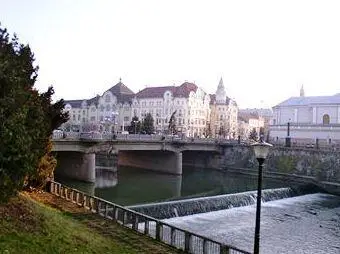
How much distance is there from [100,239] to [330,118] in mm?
89361

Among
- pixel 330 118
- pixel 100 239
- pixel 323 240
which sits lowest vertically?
pixel 323 240

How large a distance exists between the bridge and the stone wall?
102 inches

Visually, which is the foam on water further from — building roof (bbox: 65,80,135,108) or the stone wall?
building roof (bbox: 65,80,135,108)

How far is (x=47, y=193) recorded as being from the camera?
29172 millimetres

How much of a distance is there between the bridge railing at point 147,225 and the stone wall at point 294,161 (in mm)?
44666

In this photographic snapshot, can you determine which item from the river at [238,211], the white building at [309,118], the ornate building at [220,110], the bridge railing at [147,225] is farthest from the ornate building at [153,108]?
the bridge railing at [147,225]

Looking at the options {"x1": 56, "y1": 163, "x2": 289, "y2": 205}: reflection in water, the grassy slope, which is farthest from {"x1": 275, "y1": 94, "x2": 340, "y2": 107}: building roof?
the grassy slope

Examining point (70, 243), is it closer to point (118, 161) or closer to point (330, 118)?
point (118, 161)

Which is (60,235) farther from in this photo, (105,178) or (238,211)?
(105,178)

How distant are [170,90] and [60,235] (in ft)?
416

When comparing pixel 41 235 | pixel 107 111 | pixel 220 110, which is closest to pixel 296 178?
pixel 41 235

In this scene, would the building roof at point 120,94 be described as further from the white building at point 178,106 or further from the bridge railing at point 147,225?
the bridge railing at point 147,225

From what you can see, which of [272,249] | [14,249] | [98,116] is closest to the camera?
[14,249]

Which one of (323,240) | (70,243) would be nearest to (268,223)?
(323,240)
